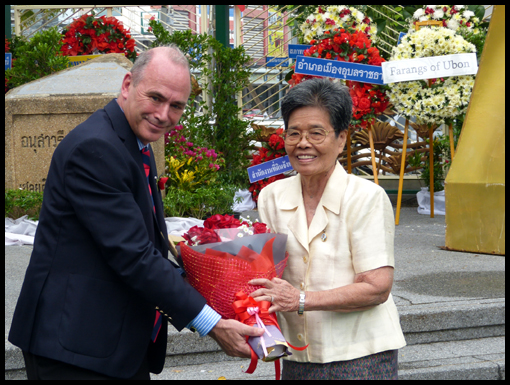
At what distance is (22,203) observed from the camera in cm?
658

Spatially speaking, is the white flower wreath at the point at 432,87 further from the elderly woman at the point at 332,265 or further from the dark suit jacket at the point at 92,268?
the dark suit jacket at the point at 92,268

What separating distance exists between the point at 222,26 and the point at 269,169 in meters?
4.08

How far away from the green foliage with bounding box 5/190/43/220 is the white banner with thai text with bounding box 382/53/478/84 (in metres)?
4.41

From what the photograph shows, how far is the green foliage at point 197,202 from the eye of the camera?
22.7 feet

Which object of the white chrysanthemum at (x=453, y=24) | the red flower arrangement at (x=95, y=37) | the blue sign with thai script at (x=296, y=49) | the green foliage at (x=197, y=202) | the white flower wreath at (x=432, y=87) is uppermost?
the red flower arrangement at (x=95, y=37)

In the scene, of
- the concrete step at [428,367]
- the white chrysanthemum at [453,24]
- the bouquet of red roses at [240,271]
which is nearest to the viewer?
the bouquet of red roses at [240,271]

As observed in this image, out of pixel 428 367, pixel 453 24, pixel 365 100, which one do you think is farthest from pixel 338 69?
pixel 428 367

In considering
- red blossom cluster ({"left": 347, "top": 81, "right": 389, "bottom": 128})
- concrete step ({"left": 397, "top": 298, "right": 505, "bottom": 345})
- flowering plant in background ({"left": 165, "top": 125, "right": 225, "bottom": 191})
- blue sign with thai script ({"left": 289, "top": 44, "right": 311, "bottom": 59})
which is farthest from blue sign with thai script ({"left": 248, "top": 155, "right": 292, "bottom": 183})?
concrete step ({"left": 397, "top": 298, "right": 505, "bottom": 345})

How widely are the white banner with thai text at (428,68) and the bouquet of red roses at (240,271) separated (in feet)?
16.3

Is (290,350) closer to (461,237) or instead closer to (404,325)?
(404,325)

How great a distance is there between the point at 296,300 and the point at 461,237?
4.27 m

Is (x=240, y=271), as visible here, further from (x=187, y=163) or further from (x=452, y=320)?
(x=187, y=163)

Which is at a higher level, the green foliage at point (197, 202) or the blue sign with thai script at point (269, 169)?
the blue sign with thai script at point (269, 169)

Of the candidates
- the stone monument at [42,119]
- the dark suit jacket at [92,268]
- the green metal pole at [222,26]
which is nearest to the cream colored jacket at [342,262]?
the dark suit jacket at [92,268]
